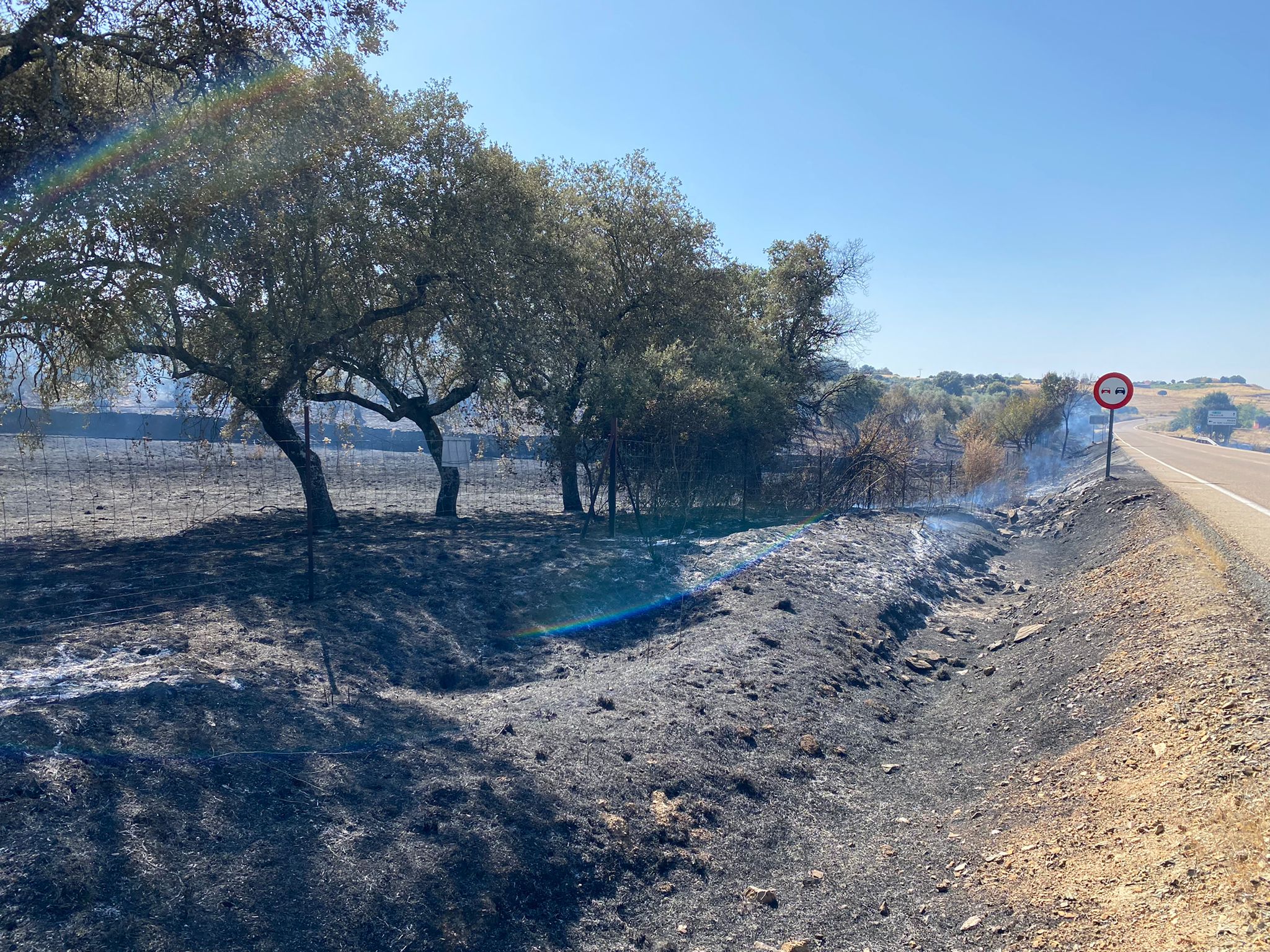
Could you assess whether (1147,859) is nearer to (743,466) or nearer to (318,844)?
(318,844)

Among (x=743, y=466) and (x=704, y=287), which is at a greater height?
(x=704, y=287)

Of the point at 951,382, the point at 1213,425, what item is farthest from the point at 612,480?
the point at 951,382

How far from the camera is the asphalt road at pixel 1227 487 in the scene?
31.4ft

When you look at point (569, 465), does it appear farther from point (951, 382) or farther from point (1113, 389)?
point (951, 382)

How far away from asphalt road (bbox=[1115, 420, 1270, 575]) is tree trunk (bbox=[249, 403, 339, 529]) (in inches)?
468

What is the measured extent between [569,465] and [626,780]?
10.1 m

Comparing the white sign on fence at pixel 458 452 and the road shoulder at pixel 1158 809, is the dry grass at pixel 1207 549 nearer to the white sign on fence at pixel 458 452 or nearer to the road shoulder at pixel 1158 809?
the road shoulder at pixel 1158 809

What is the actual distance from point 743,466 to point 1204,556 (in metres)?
7.79

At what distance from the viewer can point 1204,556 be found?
8.50 metres

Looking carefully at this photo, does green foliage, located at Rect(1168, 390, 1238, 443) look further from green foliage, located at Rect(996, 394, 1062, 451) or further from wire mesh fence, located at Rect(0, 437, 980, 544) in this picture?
wire mesh fence, located at Rect(0, 437, 980, 544)

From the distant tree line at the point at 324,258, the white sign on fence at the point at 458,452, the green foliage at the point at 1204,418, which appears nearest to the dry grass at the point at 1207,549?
the distant tree line at the point at 324,258

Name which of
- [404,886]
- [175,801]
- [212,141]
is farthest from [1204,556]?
[212,141]

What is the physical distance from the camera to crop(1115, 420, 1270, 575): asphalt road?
31.4ft

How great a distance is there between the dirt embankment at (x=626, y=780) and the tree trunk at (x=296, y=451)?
3966 millimetres
